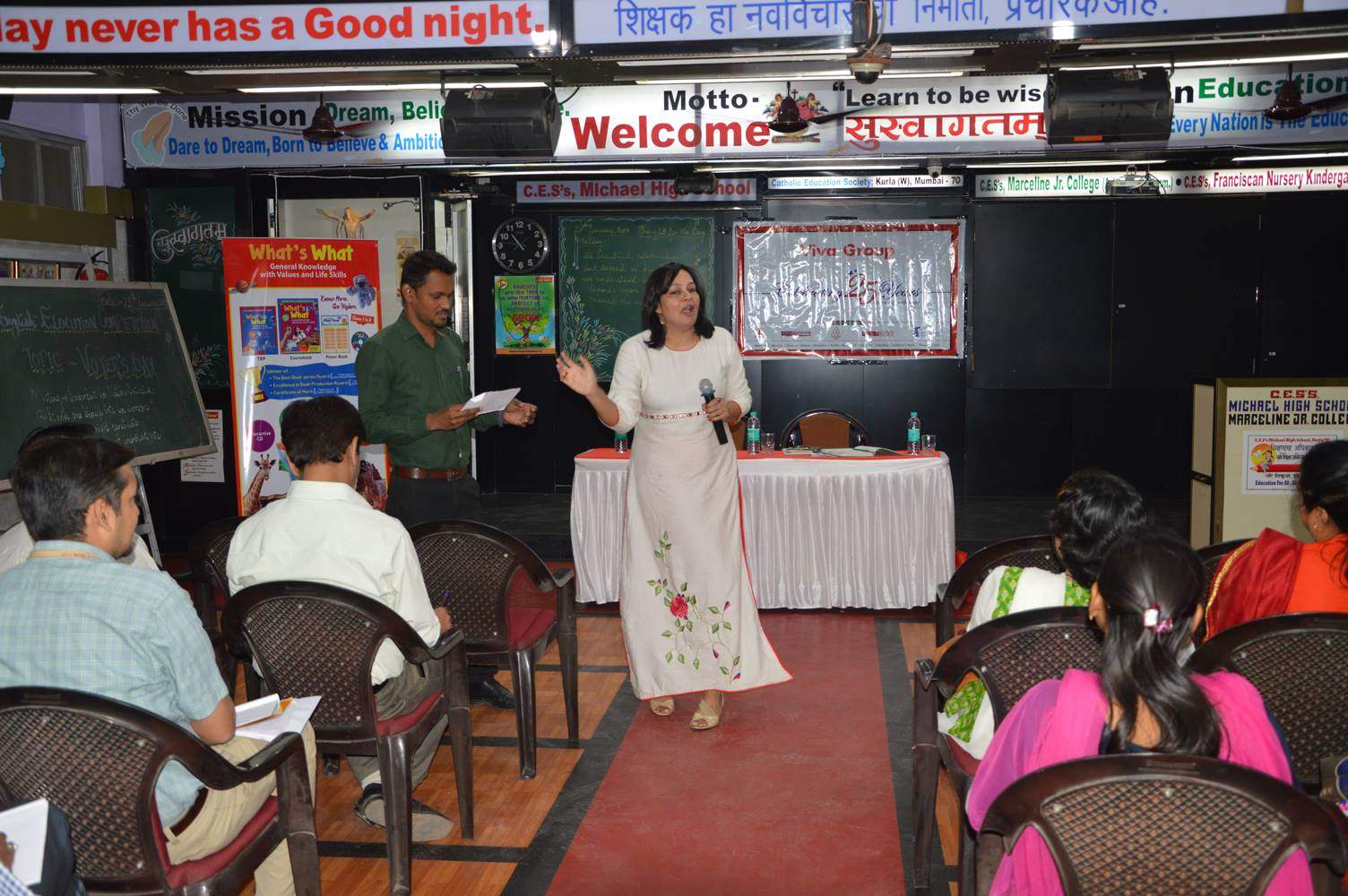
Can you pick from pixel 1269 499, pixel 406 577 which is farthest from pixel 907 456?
pixel 406 577

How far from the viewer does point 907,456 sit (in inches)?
219

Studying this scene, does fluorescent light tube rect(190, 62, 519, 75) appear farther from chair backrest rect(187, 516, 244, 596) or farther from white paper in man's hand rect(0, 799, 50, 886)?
white paper in man's hand rect(0, 799, 50, 886)

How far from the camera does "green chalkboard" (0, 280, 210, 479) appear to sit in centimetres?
465

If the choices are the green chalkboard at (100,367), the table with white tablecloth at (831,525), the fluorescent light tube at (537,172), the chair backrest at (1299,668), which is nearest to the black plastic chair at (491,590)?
the chair backrest at (1299,668)

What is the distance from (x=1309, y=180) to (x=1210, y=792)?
7.90 m

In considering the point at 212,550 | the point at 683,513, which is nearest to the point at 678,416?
the point at 683,513

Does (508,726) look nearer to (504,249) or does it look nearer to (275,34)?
(275,34)

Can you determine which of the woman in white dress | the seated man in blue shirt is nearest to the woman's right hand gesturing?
the woman in white dress

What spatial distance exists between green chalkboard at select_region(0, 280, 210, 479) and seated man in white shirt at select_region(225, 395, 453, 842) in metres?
2.44

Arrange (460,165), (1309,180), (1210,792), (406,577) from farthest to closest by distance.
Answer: (1309,180) → (460,165) → (406,577) → (1210,792)

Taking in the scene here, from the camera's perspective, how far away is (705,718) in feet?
13.3

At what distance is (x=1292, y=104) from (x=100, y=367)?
574cm

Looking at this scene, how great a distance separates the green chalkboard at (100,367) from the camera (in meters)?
4.65

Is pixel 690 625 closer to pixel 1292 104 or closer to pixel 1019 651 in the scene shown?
pixel 1019 651
